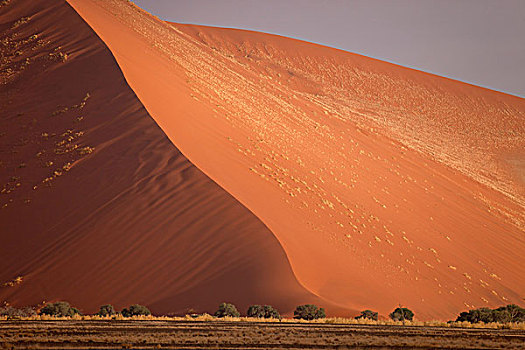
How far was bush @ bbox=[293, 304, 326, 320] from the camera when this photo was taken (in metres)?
13.7

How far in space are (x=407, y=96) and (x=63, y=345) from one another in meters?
58.9

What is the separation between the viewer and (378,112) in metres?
53.8

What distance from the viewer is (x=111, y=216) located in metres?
16.9

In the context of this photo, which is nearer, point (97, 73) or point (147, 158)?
point (147, 158)

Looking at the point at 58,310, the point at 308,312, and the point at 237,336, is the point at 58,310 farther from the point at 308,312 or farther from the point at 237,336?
the point at 308,312

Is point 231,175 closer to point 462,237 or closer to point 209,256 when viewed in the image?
point 209,256

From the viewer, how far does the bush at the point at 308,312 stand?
44.9ft

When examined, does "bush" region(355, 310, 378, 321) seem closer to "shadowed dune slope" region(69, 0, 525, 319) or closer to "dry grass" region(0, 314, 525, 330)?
"dry grass" region(0, 314, 525, 330)

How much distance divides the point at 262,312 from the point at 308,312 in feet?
3.62

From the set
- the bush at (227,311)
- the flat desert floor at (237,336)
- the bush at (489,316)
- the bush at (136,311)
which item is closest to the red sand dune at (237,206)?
the bush at (136,311)

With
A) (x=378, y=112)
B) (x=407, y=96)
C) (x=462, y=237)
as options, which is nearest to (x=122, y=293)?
(x=462, y=237)

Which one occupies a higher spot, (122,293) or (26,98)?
(26,98)

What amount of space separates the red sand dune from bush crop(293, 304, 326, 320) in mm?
627

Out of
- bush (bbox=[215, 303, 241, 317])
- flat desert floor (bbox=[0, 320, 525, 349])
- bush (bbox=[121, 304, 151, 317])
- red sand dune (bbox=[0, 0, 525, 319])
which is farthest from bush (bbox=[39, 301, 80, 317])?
bush (bbox=[215, 303, 241, 317])
